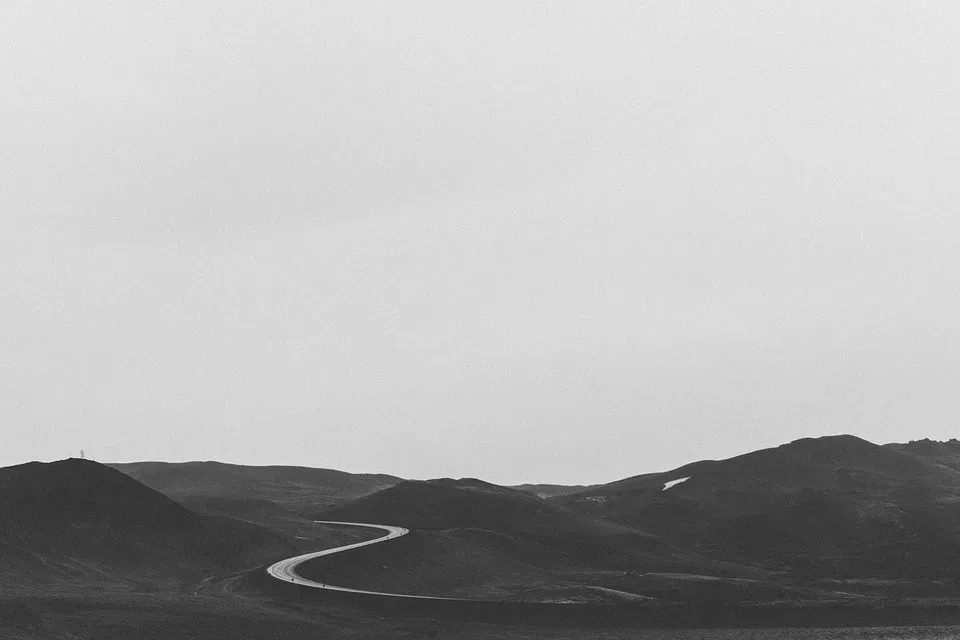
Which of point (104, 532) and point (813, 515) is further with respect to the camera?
point (813, 515)

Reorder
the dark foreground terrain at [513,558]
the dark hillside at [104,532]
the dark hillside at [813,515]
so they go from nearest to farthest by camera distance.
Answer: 1. the dark foreground terrain at [513,558]
2. the dark hillside at [104,532]
3. the dark hillside at [813,515]

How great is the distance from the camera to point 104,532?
119562mm

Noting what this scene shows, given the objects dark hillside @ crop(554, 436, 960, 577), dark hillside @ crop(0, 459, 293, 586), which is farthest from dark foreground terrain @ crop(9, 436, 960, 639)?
dark hillside @ crop(554, 436, 960, 577)

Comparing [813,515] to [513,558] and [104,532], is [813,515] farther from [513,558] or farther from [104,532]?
[104,532]

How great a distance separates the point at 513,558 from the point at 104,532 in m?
43.8

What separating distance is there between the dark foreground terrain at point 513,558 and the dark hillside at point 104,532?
0.98 feet

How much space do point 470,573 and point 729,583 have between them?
23.5 m

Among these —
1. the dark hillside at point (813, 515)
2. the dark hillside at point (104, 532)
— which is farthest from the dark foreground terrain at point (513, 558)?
the dark hillside at point (813, 515)

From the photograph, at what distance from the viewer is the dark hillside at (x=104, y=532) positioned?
105750 mm

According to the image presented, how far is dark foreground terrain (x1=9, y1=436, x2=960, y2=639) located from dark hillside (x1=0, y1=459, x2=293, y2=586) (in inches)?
11.8

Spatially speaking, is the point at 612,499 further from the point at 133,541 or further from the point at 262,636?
the point at 262,636

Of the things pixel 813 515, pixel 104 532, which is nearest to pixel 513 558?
pixel 104 532

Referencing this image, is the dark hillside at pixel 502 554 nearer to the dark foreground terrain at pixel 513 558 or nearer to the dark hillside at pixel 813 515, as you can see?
the dark foreground terrain at pixel 513 558

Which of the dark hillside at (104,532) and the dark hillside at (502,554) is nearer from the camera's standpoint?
the dark hillside at (502,554)
